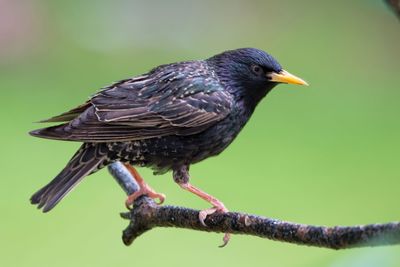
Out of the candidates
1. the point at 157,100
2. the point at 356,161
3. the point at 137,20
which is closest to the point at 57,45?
the point at 137,20

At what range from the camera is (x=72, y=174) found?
325 cm

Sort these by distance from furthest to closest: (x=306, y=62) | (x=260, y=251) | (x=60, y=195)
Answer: (x=306, y=62) < (x=260, y=251) < (x=60, y=195)

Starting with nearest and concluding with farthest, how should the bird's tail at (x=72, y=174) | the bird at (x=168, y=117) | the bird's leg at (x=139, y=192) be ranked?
the bird's tail at (x=72, y=174) → the bird at (x=168, y=117) → the bird's leg at (x=139, y=192)

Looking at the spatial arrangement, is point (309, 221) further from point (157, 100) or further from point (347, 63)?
point (347, 63)

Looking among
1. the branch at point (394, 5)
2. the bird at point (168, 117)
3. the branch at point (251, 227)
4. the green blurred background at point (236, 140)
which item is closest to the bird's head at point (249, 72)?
the bird at point (168, 117)

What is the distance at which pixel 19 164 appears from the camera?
9023mm

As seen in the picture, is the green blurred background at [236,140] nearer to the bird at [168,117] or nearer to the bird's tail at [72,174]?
the bird at [168,117]

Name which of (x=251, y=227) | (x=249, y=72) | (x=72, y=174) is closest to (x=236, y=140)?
(x=249, y=72)

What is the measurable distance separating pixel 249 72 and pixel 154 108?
405 millimetres

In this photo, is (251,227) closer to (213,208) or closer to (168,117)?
(213,208)

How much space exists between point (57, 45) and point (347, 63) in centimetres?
392

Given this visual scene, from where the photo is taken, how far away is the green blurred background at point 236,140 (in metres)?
7.32

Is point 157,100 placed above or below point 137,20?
above

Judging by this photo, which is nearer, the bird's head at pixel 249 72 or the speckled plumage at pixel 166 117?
the speckled plumage at pixel 166 117
